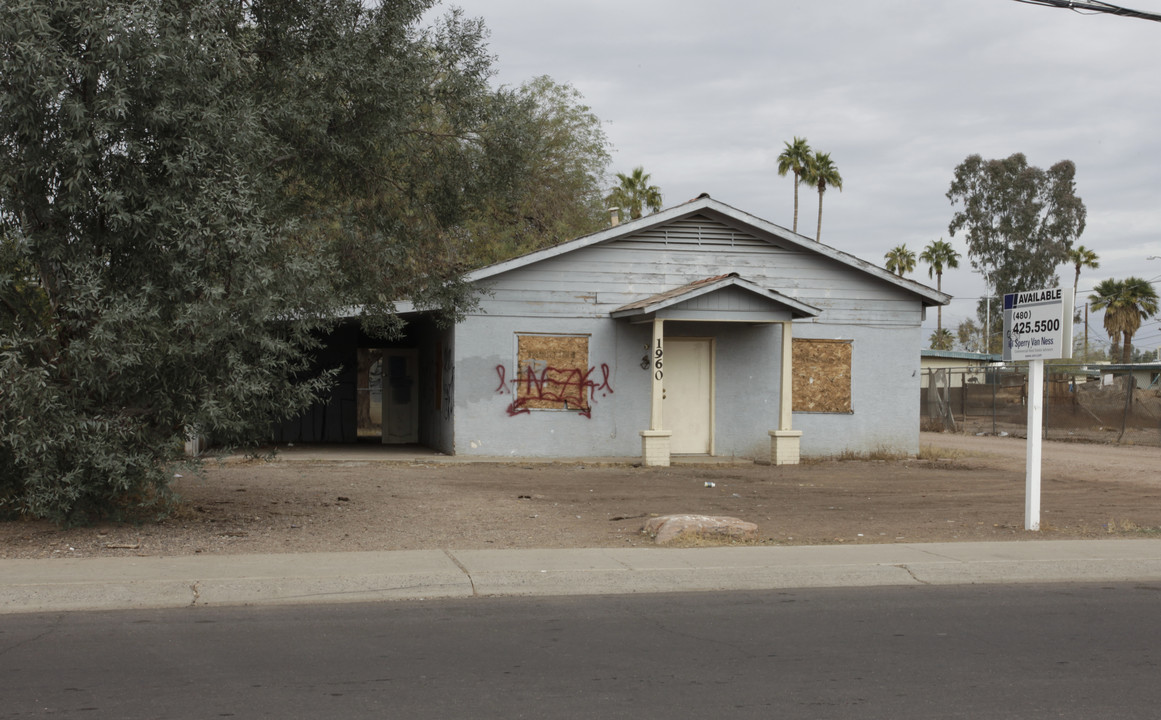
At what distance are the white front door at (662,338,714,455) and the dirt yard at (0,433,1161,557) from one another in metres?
1.49

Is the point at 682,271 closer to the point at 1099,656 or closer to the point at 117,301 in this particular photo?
the point at 117,301

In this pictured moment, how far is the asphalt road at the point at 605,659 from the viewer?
5578mm

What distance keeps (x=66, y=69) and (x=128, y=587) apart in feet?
15.1

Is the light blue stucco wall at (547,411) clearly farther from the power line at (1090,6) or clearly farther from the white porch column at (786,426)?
the power line at (1090,6)

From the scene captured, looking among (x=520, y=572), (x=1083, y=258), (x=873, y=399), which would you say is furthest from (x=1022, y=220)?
(x=520, y=572)

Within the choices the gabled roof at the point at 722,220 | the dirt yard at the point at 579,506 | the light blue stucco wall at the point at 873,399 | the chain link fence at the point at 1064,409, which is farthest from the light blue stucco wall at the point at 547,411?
the chain link fence at the point at 1064,409

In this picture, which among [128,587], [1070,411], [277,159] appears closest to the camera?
[128,587]

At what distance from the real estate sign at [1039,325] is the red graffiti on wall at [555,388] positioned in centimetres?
908

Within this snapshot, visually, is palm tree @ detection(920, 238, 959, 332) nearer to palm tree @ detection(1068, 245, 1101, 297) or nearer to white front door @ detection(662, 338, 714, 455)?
palm tree @ detection(1068, 245, 1101, 297)

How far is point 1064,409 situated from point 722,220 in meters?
14.2

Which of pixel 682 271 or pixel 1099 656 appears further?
pixel 682 271

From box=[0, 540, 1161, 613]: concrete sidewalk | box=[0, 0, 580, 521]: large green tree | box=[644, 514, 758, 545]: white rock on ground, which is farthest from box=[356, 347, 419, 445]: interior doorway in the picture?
box=[0, 540, 1161, 613]: concrete sidewalk

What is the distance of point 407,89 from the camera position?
1204 cm

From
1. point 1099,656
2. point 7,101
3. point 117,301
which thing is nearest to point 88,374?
point 117,301
